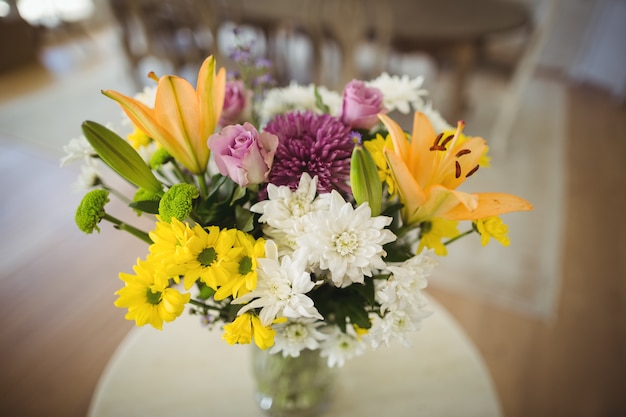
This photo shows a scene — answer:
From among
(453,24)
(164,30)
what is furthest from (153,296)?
(164,30)

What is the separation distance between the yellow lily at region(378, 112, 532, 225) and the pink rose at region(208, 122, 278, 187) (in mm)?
126

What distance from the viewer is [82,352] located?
1.46 metres

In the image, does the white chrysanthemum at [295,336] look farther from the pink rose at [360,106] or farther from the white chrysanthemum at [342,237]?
the pink rose at [360,106]

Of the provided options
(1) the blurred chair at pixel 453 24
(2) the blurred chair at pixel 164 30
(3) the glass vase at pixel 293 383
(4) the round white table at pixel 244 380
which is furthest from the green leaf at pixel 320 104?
(2) the blurred chair at pixel 164 30

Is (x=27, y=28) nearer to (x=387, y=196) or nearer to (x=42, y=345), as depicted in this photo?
(x=42, y=345)

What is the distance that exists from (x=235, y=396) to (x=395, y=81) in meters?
0.65

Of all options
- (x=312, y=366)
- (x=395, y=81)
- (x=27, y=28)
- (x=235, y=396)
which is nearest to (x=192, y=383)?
(x=235, y=396)

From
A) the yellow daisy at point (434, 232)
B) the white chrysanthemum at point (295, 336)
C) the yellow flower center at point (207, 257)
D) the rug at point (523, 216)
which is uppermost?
the yellow flower center at point (207, 257)

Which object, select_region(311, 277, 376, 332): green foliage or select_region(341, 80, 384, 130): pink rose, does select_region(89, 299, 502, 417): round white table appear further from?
select_region(341, 80, 384, 130): pink rose

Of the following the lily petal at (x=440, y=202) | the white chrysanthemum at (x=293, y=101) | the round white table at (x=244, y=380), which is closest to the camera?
the lily petal at (x=440, y=202)

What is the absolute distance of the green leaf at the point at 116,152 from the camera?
43cm

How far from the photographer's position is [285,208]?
0.42 metres

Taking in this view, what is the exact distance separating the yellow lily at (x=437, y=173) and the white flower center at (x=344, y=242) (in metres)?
0.08

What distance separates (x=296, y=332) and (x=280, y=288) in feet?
0.35
